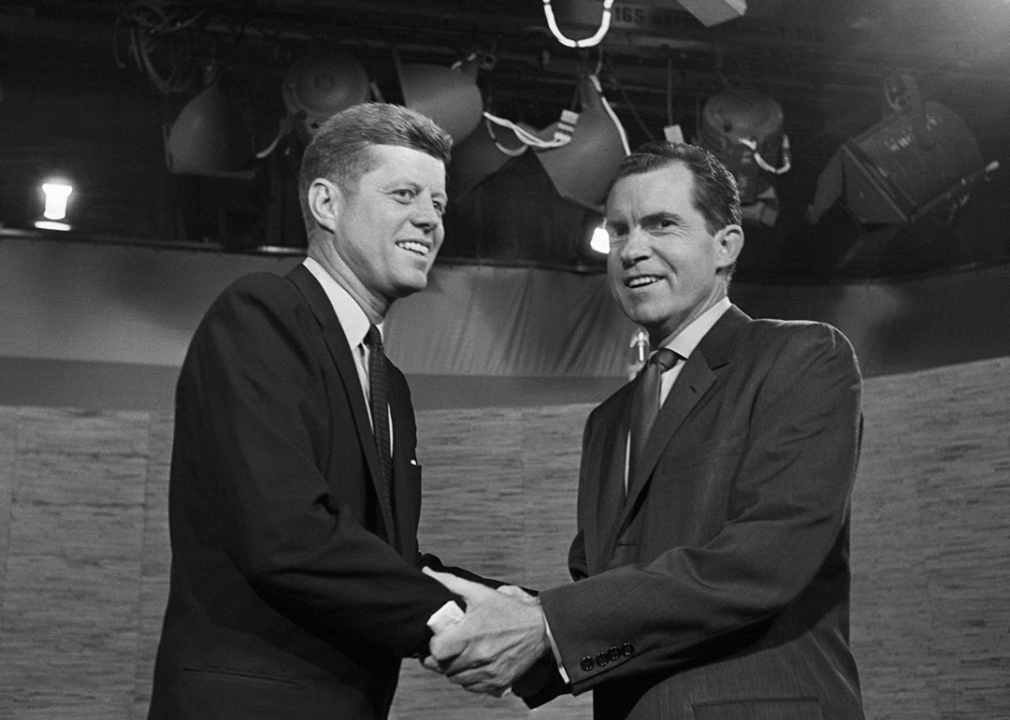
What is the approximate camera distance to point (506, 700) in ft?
11.6

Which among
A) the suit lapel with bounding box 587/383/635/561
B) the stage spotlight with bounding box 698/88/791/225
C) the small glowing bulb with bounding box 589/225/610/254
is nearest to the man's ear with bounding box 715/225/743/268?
the suit lapel with bounding box 587/383/635/561

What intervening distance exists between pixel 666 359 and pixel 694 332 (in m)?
0.06

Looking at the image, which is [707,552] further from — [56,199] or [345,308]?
[56,199]

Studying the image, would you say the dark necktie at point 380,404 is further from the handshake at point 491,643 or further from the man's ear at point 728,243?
the man's ear at point 728,243

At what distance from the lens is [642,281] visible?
6.94ft

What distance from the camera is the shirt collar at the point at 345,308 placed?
196 centimetres

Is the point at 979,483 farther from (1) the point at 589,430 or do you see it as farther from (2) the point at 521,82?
(2) the point at 521,82

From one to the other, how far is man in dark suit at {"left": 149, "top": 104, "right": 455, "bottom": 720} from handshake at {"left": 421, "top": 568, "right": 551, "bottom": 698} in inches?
2.4

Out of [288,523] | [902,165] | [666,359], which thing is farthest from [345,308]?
[902,165]

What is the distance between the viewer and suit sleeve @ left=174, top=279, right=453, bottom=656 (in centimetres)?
167

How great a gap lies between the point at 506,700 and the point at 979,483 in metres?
1.44

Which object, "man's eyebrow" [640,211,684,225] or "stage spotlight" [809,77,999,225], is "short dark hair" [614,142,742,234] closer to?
"man's eyebrow" [640,211,684,225]

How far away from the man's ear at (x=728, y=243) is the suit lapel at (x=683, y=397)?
0.15m

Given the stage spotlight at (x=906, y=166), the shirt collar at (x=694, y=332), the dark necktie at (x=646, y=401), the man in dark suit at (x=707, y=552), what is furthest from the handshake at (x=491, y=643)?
the stage spotlight at (x=906, y=166)
